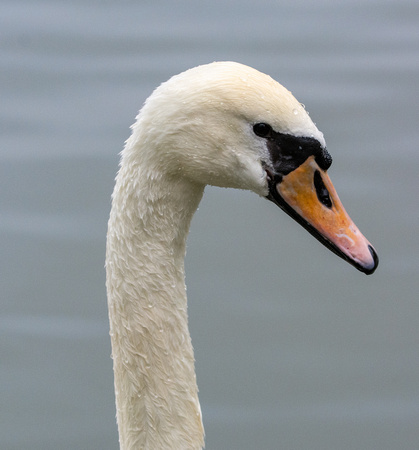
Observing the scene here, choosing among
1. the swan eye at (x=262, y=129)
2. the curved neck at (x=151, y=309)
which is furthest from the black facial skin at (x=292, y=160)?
the curved neck at (x=151, y=309)

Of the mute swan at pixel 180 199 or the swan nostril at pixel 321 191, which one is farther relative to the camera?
the swan nostril at pixel 321 191

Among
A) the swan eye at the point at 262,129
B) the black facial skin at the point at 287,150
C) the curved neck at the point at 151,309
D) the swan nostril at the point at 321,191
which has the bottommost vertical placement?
the curved neck at the point at 151,309

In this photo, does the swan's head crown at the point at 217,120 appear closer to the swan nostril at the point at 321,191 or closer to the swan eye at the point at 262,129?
the swan eye at the point at 262,129

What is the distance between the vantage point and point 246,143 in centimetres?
271

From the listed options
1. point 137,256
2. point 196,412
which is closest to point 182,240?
point 137,256

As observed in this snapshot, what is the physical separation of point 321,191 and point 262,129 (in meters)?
0.31

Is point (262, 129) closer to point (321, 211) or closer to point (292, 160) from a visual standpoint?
point (292, 160)

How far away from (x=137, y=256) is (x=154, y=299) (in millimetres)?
160

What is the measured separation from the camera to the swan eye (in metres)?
2.66

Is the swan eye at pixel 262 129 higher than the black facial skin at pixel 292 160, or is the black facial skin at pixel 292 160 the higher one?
the swan eye at pixel 262 129

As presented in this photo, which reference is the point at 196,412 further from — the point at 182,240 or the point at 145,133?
the point at 145,133

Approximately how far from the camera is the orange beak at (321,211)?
2.78 metres

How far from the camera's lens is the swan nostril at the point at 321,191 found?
281 centimetres

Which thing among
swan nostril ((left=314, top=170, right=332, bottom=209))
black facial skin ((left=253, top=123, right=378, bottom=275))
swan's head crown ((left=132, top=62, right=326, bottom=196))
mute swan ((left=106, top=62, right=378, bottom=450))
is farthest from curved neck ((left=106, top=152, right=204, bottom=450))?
swan nostril ((left=314, top=170, right=332, bottom=209))
